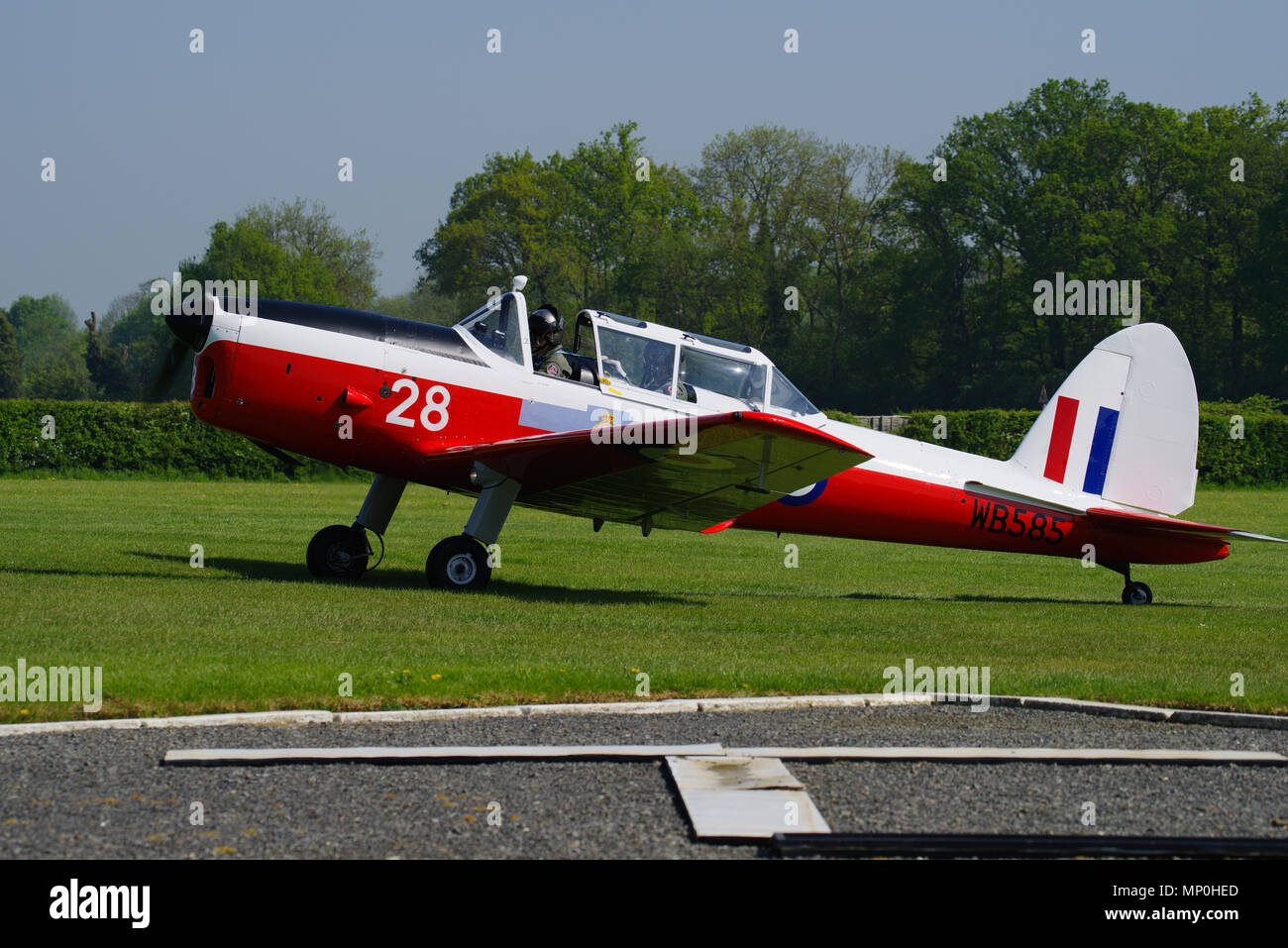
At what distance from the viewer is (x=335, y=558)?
12914 millimetres

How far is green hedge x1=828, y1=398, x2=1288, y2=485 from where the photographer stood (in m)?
40.2

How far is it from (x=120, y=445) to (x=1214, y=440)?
3521cm

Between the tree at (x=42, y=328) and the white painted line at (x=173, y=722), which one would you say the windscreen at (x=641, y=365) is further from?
the tree at (x=42, y=328)

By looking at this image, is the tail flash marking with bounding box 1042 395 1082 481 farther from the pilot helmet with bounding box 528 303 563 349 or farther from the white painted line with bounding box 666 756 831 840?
the white painted line with bounding box 666 756 831 840

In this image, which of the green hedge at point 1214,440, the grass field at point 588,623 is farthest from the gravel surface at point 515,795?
the green hedge at point 1214,440

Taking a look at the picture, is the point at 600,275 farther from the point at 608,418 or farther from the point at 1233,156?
the point at 608,418

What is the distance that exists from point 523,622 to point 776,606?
337 centimetres

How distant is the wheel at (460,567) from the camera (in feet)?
39.8

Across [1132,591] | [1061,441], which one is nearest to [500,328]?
[1061,441]

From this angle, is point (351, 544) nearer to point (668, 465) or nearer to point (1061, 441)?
point (668, 465)

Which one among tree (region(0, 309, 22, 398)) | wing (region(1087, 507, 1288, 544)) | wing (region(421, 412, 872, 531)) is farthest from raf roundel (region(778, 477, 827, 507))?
tree (region(0, 309, 22, 398))

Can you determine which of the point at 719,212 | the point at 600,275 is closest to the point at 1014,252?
the point at 719,212

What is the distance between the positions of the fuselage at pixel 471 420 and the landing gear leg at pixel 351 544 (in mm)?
705

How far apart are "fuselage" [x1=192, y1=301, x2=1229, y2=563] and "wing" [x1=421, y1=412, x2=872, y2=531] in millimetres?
380
